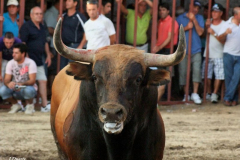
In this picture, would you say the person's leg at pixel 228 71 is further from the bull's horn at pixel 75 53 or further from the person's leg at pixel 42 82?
the bull's horn at pixel 75 53

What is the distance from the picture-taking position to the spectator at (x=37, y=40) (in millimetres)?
10805

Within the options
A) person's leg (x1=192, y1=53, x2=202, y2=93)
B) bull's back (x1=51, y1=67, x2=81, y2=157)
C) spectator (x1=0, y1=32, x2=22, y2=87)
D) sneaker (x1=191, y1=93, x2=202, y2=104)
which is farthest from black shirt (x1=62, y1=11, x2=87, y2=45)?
bull's back (x1=51, y1=67, x2=81, y2=157)

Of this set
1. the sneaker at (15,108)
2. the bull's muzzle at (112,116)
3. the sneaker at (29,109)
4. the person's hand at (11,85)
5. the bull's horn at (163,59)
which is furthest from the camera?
the sneaker at (15,108)

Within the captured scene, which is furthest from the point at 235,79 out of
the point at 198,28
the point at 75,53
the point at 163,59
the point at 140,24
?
the point at 75,53

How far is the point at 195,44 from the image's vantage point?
12000 millimetres

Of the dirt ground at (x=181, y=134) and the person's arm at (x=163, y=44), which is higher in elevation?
the person's arm at (x=163, y=44)

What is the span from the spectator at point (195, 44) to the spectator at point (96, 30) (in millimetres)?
2034

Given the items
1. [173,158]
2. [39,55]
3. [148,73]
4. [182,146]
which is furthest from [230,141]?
[39,55]

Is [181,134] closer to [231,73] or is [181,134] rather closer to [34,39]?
[231,73]

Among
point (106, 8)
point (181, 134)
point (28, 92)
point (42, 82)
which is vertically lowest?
point (181, 134)

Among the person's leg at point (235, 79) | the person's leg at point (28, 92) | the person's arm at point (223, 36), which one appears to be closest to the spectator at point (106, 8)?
the person's leg at point (28, 92)

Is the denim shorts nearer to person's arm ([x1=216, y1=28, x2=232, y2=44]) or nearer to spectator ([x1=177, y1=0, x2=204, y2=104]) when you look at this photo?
spectator ([x1=177, y1=0, x2=204, y2=104])

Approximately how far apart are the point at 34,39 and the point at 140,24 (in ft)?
7.72

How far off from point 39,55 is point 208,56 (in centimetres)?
360
